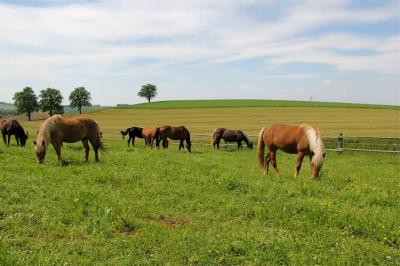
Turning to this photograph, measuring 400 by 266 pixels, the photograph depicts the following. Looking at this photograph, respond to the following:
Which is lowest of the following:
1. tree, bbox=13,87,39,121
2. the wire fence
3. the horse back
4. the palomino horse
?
the wire fence

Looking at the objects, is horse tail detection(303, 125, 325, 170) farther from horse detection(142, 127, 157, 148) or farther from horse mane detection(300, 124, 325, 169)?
horse detection(142, 127, 157, 148)

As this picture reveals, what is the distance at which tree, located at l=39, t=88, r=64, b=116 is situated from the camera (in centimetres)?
9444

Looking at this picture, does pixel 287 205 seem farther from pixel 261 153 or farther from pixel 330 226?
pixel 261 153

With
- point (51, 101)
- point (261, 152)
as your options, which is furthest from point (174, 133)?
point (51, 101)

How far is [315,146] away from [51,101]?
94186 mm

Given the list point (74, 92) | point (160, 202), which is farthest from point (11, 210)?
point (74, 92)

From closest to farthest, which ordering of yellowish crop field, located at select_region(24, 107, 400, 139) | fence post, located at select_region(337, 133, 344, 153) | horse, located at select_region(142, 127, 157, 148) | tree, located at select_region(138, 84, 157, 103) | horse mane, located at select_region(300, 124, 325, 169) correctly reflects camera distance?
horse mane, located at select_region(300, 124, 325, 169), fence post, located at select_region(337, 133, 344, 153), horse, located at select_region(142, 127, 157, 148), yellowish crop field, located at select_region(24, 107, 400, 139), tree, located at select_region(138, 84, 157, 103)

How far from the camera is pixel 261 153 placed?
1316cm

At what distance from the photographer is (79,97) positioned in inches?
4336

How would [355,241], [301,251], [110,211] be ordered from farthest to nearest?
[110,211] < [355,241] < [301,251]

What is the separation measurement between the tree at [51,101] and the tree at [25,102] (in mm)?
2420

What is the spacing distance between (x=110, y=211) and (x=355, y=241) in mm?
4309

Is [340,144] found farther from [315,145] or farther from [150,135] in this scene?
[315,145]

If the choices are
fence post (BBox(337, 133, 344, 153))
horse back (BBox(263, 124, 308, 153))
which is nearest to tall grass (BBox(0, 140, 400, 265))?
horse back (BBox(263, 124, 308, 153))
